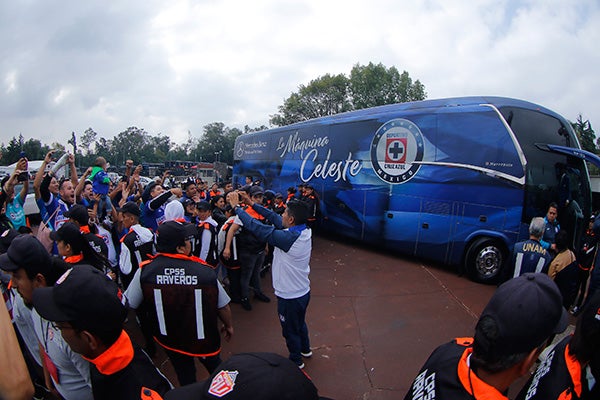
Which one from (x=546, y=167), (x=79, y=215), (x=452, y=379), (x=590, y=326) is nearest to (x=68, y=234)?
(x=79, y=215)

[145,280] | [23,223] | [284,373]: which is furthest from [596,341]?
[23,223]

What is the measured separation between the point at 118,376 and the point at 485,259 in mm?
6829

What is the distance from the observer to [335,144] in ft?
30.7

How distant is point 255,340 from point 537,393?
134 inches

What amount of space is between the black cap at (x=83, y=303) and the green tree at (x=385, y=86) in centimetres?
3322

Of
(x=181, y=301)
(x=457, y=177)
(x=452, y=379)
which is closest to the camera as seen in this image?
(x=452, y=379)

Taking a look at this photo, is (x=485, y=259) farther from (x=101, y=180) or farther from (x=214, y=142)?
(x=214, y=142)

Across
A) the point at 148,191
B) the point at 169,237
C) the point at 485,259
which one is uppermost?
the point at 148,191

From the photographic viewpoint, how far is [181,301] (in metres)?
2.52

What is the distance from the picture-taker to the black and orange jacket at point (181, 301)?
2.52 metres

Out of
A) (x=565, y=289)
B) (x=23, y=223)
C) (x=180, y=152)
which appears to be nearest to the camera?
(x=565, y=289)

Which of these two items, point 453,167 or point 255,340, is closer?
point 255,340

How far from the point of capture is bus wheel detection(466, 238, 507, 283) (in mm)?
6449

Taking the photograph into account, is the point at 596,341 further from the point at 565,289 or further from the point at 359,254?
the point at 359,254
